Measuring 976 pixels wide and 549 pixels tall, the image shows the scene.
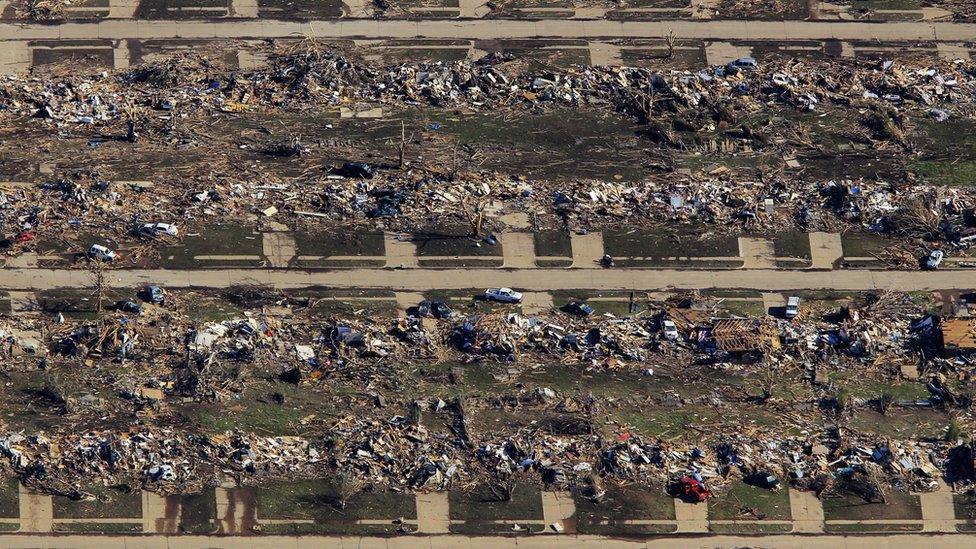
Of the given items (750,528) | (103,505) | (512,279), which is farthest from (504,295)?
(103,505)

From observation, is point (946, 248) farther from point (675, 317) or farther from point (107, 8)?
point (107, 8)

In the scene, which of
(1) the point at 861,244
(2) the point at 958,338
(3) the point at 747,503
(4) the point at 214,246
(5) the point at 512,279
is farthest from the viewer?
(1) the point at 861,244

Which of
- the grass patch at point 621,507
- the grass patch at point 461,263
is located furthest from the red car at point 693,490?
the grass patch at point 461,263

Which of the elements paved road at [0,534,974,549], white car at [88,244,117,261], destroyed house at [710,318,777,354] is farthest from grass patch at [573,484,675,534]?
white car at [88,244,117,261]

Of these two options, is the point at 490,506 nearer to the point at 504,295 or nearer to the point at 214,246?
the point at 504,295

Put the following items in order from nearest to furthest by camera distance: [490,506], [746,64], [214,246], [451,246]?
[490,506] → [214,246] → [451,246] → [746,64]

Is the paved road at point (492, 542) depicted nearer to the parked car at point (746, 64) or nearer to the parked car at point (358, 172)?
the parked car at point (358, 172)
